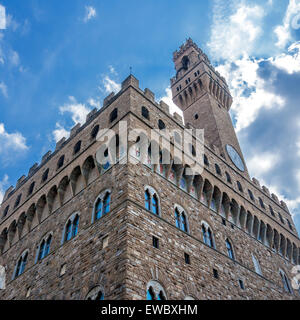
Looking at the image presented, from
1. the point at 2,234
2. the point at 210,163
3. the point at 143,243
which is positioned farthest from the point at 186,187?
A: the point at 2,234

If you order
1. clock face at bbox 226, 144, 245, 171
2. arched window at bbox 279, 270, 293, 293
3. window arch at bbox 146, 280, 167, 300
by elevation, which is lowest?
window arch at bbox 146, 280, 167, 300

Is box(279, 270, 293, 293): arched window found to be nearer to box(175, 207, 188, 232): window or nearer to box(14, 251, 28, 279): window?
box(175, 207, 188, 232): window

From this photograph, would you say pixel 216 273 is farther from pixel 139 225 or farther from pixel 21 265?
pixel 21 265

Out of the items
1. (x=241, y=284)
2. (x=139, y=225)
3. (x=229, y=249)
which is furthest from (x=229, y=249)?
(x=139, y=225)

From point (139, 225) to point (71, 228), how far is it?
4106 mm

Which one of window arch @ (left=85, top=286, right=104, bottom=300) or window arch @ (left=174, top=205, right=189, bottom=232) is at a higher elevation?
window arch @ (left=174, top=205, right=189, bottom=232)

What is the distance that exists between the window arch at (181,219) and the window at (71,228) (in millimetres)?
4326

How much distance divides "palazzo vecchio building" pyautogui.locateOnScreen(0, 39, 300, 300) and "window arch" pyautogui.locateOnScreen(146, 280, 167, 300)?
37 millimetres

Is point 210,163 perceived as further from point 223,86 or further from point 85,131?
point 223,86

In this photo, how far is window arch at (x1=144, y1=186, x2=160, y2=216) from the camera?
13.3 metres

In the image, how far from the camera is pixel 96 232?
12.8 meters

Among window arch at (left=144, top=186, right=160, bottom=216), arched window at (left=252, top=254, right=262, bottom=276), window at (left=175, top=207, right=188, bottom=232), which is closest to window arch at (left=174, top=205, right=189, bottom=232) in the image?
window at (left=175, top=207, right=188, bottom=232)

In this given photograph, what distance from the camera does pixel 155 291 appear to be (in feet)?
35.6
